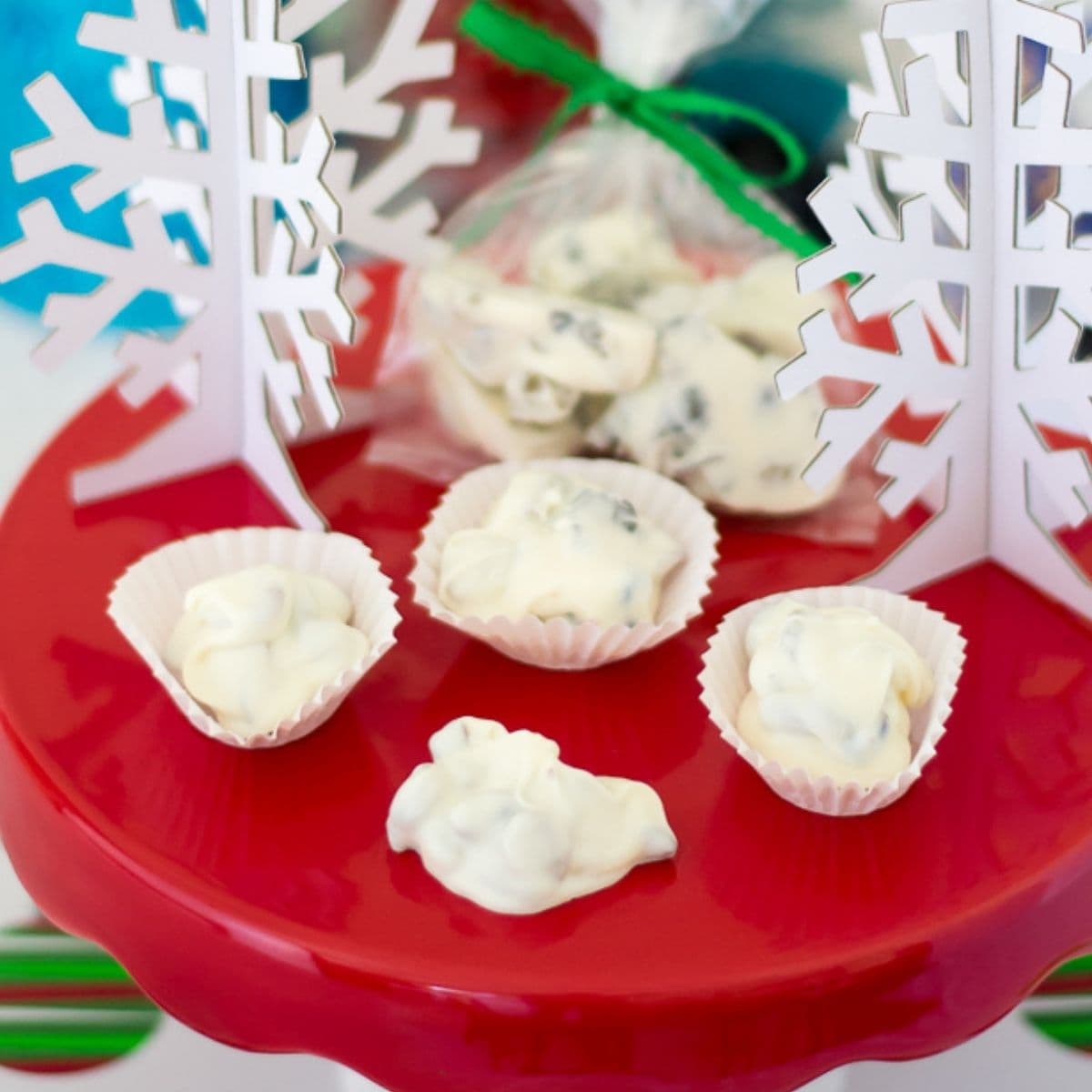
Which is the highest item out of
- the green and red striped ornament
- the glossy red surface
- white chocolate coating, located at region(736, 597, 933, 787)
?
white chocolate coating, located at region(736, 597, 933, 787)

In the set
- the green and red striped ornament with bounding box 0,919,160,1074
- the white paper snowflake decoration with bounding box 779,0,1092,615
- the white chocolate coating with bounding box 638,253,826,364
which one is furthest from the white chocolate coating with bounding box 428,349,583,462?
the green and red striped ornament with bounding box 0,919,160,1074

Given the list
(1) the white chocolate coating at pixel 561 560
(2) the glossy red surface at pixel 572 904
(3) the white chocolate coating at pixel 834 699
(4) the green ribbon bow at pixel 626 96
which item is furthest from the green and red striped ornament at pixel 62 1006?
(4) the green ribbon bow at pixel 626 96

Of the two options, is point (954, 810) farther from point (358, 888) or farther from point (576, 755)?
point (358, 888)

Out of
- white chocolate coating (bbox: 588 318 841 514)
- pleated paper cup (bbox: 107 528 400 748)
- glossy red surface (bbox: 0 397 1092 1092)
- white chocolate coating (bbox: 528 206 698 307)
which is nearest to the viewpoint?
glossy red surface (bbox: 0 397 1092 1092)

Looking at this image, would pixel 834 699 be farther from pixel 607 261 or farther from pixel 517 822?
pixel 607 261

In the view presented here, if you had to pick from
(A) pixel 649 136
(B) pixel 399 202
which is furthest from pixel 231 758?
(B) pixel 399 202

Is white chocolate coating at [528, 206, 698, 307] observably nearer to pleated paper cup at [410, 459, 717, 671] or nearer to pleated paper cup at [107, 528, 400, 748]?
pleated paper cup at [410, 459, 717, 671]
